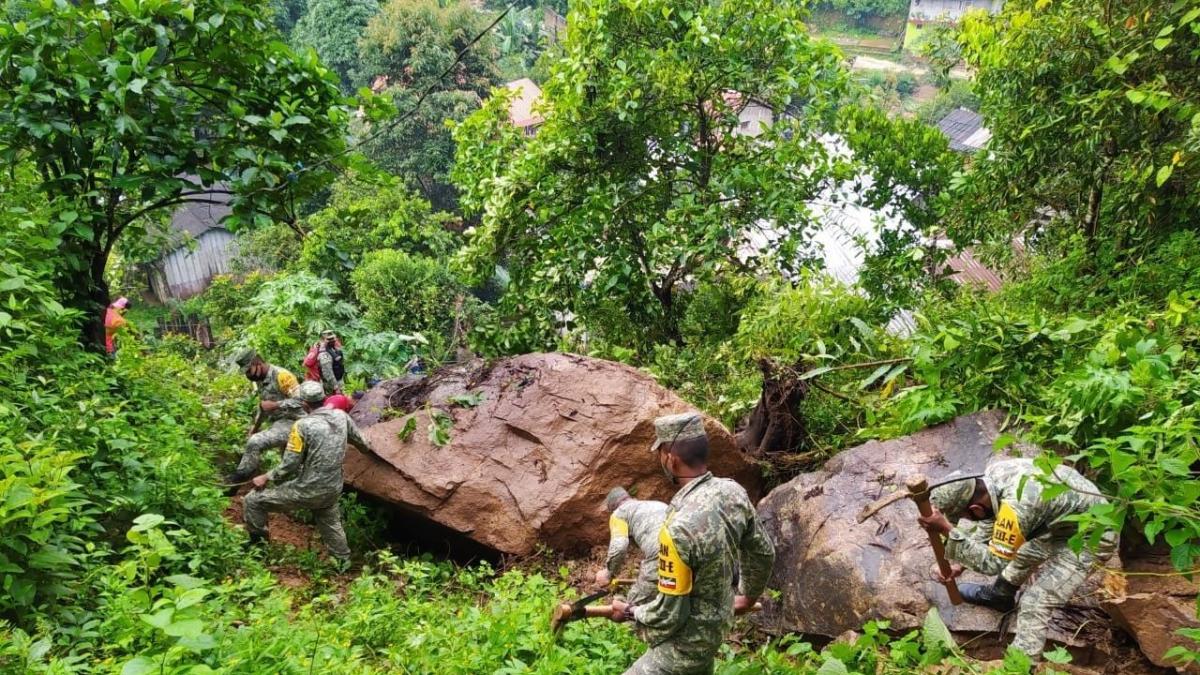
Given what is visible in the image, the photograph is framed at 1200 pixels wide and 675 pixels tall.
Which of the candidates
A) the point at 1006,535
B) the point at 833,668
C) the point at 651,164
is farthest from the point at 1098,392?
the point at 651,164

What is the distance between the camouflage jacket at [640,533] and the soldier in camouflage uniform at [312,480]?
2882 mm

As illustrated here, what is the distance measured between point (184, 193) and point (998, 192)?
25.5ft

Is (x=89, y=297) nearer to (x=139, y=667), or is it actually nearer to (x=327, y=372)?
(x=327, y=372)

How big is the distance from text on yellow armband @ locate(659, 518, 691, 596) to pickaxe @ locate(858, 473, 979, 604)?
1124 millimetres

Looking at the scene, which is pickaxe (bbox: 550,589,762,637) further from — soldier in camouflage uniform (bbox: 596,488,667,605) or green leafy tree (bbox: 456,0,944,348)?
green leafy tree (bbox: 456,0,944,348)

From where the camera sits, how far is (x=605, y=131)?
8.49m

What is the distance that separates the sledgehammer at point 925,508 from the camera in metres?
3.56

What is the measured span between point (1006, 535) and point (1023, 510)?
0.16 metres

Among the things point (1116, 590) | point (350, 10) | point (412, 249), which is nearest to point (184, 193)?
point (1116, 590)

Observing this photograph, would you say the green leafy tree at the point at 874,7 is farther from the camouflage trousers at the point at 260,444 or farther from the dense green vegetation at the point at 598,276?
the camouflage trousers at the point at 260,444

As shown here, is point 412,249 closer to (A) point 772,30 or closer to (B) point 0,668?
(A) point 772,30

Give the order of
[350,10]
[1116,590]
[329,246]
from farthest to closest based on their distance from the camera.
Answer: [350,10], [329,246], [1116,590]

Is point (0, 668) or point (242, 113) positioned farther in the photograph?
point (242, 113)

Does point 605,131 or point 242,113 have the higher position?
point 242,113
